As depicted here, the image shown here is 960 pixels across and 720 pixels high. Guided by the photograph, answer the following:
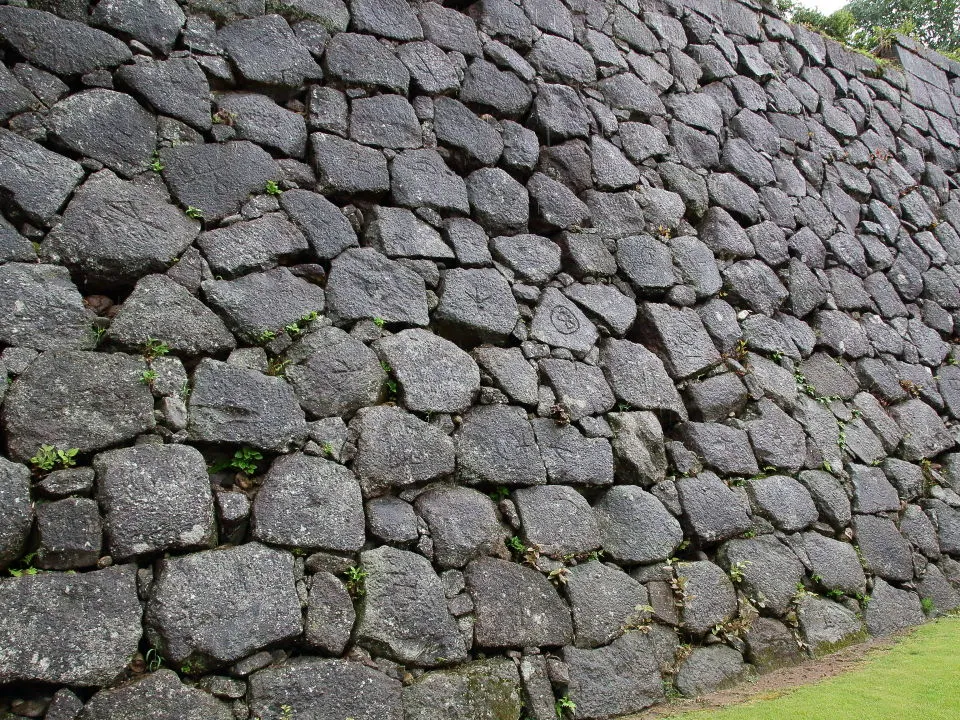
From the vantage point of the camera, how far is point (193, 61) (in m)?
4.21

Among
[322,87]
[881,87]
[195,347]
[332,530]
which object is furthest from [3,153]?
[881,87]

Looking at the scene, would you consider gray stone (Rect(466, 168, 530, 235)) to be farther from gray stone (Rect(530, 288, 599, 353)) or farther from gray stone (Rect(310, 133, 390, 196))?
gray stone (Rect(310, 133, 390, 196))

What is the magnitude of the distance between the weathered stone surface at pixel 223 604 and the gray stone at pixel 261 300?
1.11 m

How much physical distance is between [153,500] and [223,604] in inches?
20.5

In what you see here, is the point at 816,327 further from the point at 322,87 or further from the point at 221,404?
the point at 221,404

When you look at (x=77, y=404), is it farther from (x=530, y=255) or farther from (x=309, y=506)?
(x=530, y=255)

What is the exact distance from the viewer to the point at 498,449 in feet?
13.4

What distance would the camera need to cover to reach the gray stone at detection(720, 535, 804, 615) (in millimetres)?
4602

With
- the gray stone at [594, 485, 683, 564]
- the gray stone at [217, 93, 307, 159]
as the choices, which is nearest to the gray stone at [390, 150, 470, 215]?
the gray stone at [217, 93, 307, 159]

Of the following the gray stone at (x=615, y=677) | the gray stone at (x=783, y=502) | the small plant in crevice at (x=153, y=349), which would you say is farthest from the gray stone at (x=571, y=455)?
the small plant in crevice at (x=153, y=349)

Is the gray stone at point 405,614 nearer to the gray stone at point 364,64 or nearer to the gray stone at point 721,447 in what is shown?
the gray stone at point 721,447

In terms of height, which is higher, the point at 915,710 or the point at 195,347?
the point at 195,347

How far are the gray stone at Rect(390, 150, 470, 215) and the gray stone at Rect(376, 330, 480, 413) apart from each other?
929 mm

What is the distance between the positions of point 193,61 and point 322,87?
0.77 m
